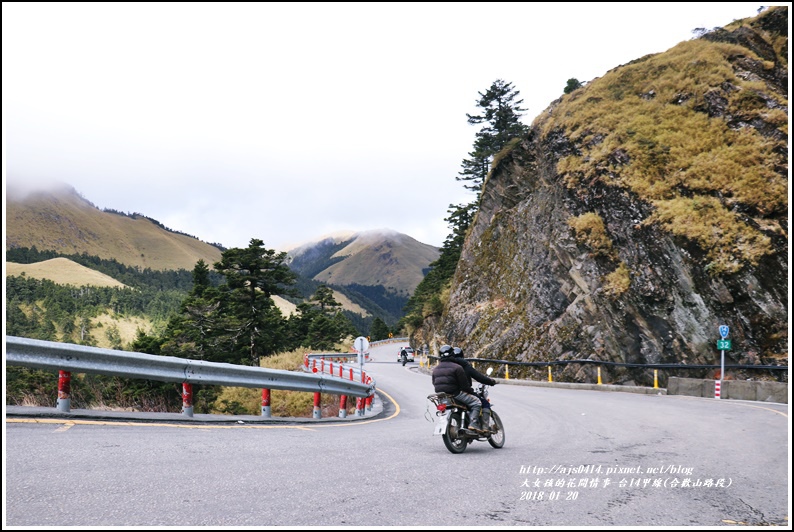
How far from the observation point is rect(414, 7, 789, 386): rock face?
2258 centimetres

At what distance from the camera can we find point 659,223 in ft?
82.7

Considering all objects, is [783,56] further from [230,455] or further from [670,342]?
[230,455]

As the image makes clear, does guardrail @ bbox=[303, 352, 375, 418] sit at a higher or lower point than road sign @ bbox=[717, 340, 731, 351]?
lower

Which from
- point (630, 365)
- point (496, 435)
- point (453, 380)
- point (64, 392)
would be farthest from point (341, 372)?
point (64, 392)

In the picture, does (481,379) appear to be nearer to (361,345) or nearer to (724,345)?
(361,345)

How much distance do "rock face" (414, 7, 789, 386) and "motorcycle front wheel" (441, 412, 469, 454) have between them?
18.3 metres

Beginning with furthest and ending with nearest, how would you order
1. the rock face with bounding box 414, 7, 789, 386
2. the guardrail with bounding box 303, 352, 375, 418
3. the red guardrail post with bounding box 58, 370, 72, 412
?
1. the rock face with bounding box 414, 7, 789, 386
2. the guardrail with bounding box 303, 352, 375, 418
3. the red guardrail post with bounding box 58, 370, 72, 412

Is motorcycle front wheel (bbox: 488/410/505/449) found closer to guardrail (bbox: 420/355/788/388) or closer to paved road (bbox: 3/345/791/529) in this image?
paved road (bbox: 3/345/791/529)

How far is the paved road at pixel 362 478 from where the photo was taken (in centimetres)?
455

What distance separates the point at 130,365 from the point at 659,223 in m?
23.8

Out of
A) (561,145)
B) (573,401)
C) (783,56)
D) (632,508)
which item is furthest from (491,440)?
(783,56)

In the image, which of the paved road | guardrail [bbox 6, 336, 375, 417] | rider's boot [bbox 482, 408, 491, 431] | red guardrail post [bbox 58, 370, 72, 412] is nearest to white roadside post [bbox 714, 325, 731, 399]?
the paved road

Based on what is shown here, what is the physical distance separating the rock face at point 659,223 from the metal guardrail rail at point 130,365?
755 inches

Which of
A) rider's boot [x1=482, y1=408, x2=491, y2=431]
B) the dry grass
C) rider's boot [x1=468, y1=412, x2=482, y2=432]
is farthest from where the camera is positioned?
the dry grass
